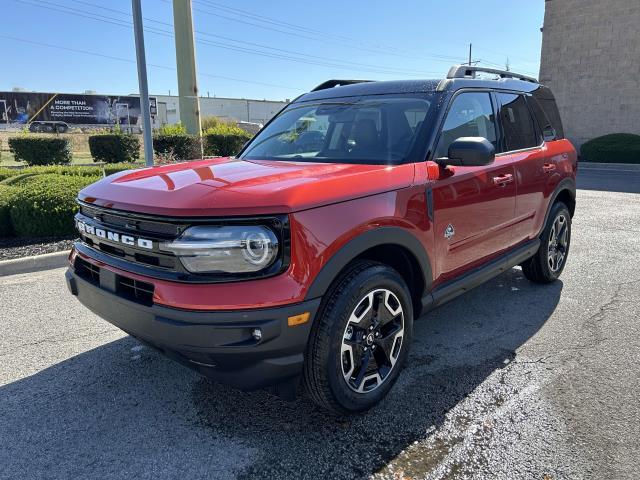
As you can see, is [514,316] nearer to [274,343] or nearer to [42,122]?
[274,343]

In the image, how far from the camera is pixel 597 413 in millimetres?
2719

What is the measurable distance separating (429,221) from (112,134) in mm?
17719

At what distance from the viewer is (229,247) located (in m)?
2.13

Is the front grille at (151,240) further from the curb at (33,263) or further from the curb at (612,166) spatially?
the curb at (612,166)

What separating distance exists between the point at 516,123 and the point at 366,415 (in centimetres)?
285

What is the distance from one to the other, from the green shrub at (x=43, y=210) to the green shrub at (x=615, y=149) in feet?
63.9

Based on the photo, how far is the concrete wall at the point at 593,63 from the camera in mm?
20375

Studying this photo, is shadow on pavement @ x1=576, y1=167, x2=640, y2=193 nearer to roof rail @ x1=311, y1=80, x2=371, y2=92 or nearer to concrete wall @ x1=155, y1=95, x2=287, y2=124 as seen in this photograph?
roof rail @ x1=311, y1=80, x2=371, y2=92

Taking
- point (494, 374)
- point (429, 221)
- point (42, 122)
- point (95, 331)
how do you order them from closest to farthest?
point (429, 221)
point (494, 374)
point (95, 331)
point (42, 122)

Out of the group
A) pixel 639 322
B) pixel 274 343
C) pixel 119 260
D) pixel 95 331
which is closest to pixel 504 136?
pixel 639 322

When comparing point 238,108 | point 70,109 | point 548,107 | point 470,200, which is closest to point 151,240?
point 470,200

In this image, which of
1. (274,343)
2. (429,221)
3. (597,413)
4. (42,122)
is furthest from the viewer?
(42,122)

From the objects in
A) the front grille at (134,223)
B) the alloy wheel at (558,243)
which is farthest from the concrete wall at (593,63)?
the front grille at (134,223)

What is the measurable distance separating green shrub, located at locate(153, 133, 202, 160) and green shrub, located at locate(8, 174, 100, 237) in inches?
372
